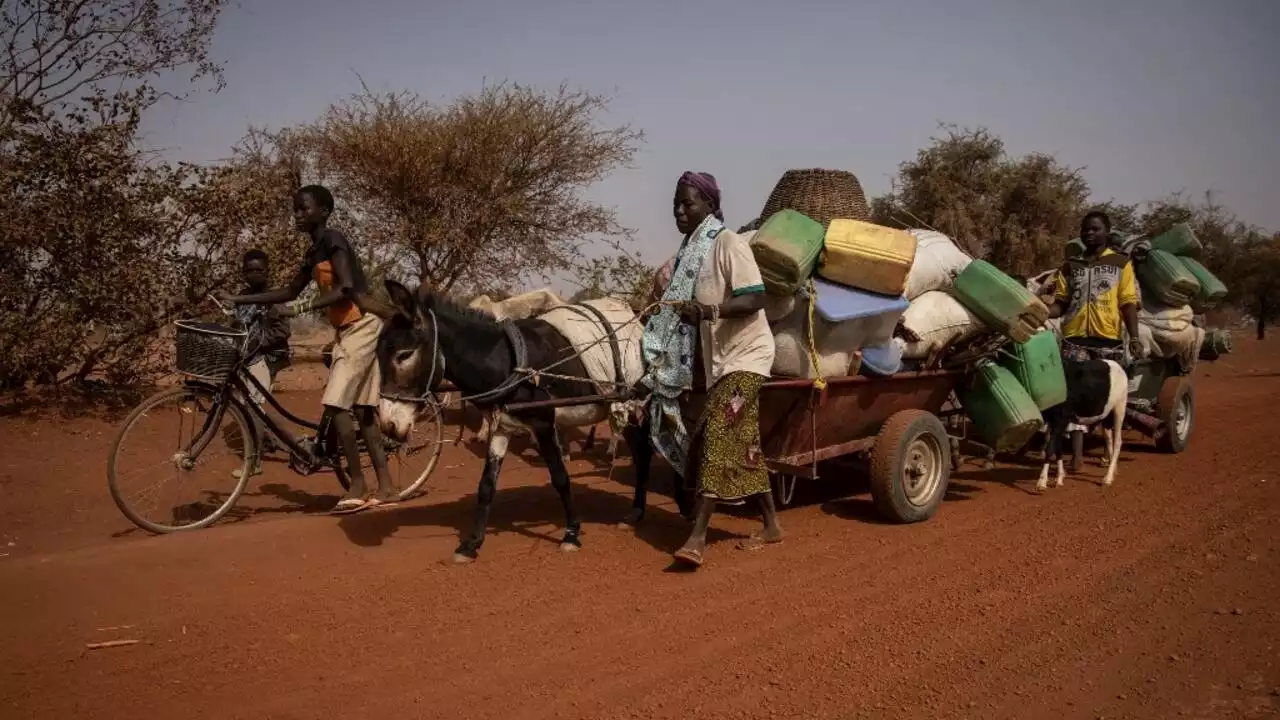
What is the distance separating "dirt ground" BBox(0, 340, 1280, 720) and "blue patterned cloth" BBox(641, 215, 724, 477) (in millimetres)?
801

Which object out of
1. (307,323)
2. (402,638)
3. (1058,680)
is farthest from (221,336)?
(307,323)

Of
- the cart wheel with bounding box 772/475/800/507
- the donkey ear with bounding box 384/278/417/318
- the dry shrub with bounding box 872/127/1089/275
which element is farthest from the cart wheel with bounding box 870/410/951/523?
the dry shrub with bounding box 872/127/1089/275

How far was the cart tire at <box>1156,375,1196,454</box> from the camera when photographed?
31.7 feet

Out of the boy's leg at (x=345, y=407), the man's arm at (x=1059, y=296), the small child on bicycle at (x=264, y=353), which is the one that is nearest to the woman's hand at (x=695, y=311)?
the boy's leg at (x=345, y=407)

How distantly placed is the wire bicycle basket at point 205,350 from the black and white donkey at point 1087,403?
702cm

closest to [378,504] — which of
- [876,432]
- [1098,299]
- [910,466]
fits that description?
[876,432]

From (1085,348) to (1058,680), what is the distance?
19.0 ft

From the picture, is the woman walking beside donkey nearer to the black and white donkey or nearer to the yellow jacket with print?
the black and white donkey

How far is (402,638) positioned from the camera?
436cm

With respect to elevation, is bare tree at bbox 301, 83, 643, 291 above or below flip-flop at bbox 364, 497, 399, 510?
above

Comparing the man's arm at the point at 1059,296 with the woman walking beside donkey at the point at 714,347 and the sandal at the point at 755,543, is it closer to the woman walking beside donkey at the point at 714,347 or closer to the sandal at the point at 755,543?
the sandal at the point at 755,543

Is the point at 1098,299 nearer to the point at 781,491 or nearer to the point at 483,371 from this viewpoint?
the point at 781,491

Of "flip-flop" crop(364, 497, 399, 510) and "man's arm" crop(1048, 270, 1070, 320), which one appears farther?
"man's arm" crop(1048, 270, 1070, 320)

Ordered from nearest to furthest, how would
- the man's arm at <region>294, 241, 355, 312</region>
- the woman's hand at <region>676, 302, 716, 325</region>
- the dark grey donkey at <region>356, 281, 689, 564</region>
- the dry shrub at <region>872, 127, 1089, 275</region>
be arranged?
1. the woman's hand at <region>676, 302, 716, 325</region>
2. the dark grey donkey at <region>356, 281, 689, 564</region>
3. the man's arm at <region>294, 241, 355, 312</region>
4. the dry shrub at <region>872, 127, 1089, 275</region>
